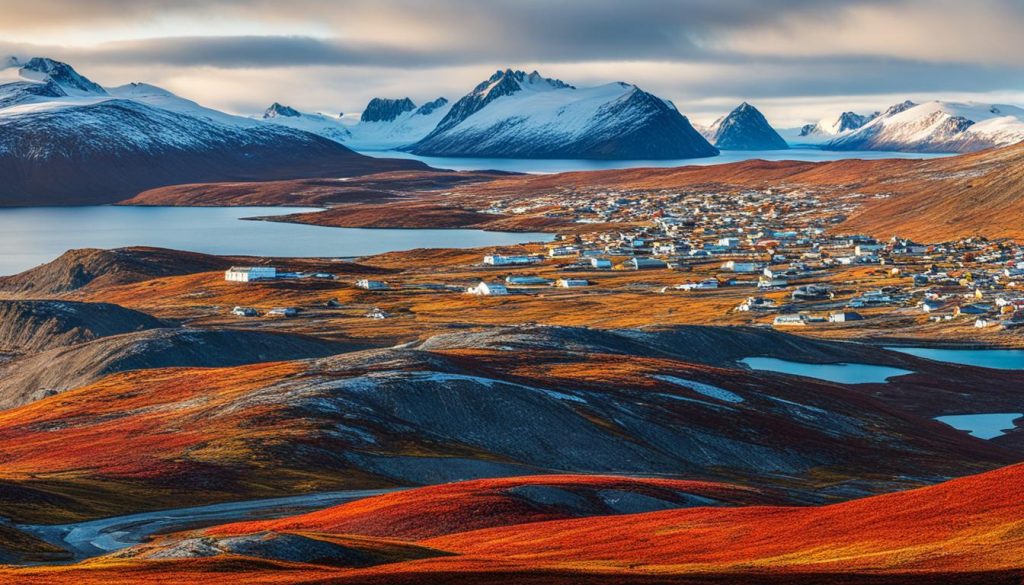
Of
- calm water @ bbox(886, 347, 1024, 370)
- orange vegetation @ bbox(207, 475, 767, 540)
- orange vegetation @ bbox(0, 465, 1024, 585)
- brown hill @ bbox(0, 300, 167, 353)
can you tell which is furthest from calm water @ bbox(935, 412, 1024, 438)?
brown hill @ bbox(0, 300, 167, 353)

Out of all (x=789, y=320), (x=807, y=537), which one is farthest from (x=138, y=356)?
(x=807, y=537)

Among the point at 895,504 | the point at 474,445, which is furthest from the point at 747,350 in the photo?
the point at 895,504

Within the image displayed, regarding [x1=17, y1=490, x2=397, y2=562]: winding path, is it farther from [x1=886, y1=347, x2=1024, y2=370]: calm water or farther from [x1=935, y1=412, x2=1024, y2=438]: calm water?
[x1=886, y1=347, x2=1024, y2=370]: calm water

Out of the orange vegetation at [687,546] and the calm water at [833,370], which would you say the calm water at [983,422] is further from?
the orange vegetation at [687,546]

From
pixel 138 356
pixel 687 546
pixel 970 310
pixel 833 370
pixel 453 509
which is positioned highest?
pixel 687 546

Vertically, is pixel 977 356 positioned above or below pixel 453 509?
below

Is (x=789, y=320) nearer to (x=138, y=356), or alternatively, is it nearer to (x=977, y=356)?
(x=977, y=356)

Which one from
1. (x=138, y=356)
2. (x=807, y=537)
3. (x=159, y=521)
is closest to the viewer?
(x=807, y=537)
